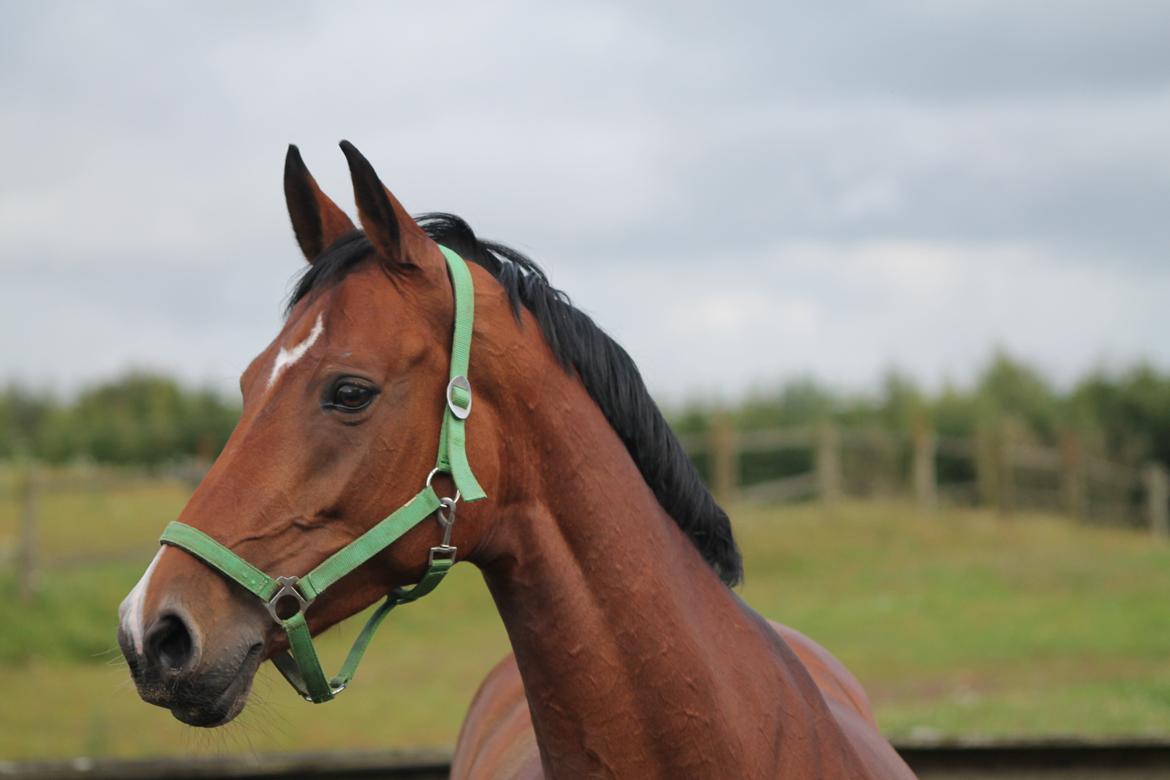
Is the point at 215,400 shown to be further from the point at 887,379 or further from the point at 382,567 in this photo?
the point at 382,567

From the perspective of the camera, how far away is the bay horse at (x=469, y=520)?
1904 mm

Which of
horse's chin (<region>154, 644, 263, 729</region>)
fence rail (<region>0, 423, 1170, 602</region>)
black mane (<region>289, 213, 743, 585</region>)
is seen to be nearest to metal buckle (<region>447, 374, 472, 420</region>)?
black mane (<region>289, 213, 743, 585</region>)

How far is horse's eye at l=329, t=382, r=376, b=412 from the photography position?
6.51 feet

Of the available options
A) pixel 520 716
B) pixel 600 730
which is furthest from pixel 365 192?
pixel 520 716

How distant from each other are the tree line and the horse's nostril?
21.5 meters

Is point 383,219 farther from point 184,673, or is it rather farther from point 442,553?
point 184,673

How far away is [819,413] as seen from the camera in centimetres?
3016

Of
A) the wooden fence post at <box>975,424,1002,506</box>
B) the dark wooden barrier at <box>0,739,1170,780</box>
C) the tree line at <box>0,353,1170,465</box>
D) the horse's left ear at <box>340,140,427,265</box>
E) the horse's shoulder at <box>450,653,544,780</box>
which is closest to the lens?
the horse's left ear at <box>340,140,427,265</box>

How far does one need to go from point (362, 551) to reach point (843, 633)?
36.0 feet

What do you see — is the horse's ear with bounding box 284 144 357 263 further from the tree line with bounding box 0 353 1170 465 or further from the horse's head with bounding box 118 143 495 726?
the tree line with bounding box 0 353 1170 465

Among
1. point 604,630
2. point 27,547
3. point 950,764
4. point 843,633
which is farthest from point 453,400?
point 27,547

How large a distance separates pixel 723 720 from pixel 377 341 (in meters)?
0.98

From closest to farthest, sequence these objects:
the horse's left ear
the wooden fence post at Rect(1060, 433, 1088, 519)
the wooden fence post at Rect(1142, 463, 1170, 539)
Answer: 1. the horse's left ear
2. the wooden fence post at Rect(1060, 433, 1088, 519)
3. the wooden fence post at Rect(1142, 463, 1170, 539)

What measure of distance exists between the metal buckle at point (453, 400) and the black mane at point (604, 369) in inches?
9.1
